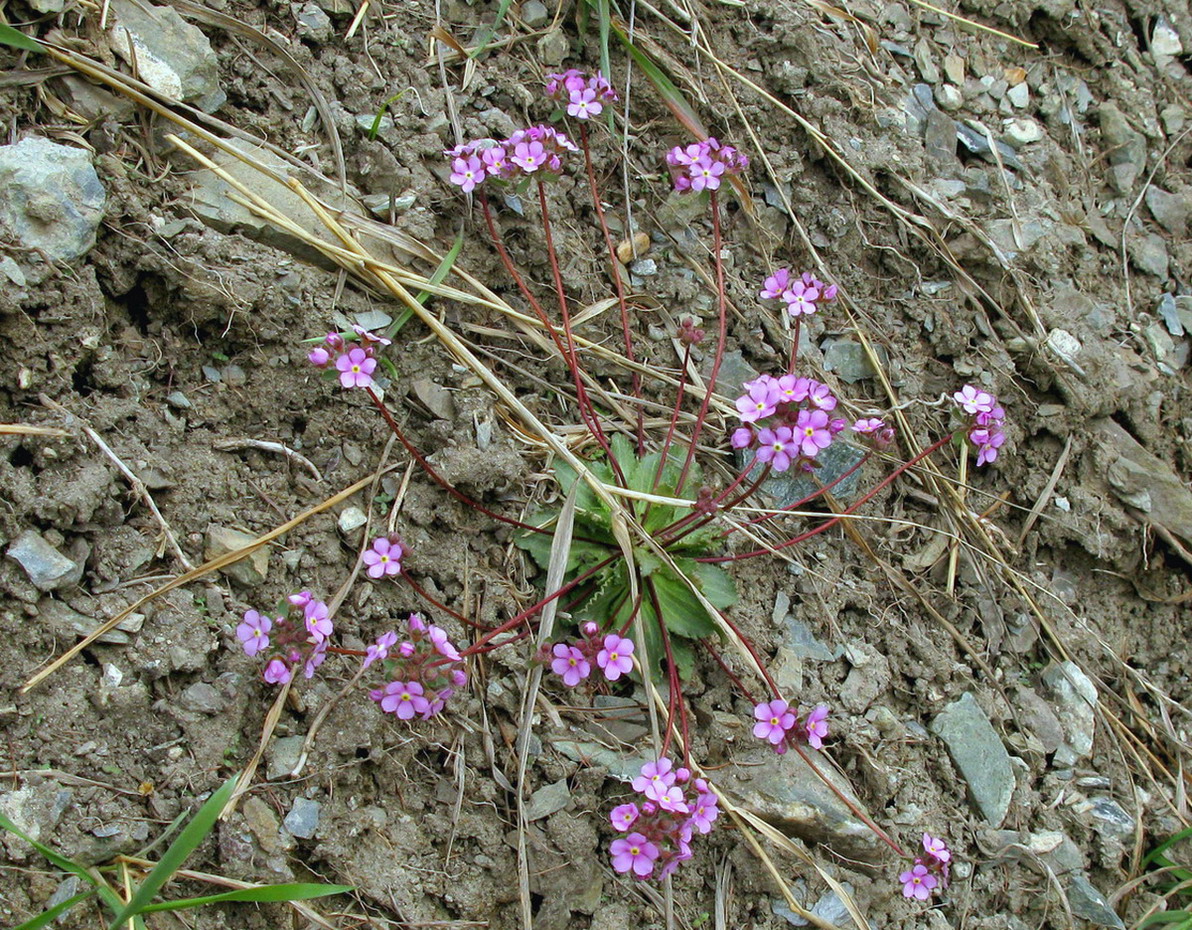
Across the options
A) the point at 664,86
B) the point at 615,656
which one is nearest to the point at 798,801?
the point at 615,656

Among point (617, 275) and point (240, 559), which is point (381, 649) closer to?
point (240, 559)

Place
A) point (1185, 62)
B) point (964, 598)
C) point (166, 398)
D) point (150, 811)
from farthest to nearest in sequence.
A: point (1185, 62), point (964, 598), point (166, 398), point (150, 811)

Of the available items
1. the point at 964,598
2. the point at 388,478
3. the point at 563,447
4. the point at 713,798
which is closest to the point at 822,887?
the point at 713,798

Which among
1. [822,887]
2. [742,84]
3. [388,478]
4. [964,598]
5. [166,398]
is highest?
[742,84]

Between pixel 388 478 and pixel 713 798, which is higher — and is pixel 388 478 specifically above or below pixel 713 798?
above

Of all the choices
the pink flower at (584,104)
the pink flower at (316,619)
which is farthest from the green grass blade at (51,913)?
the pink flower at (584,104)

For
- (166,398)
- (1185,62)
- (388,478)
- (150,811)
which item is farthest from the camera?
(1185,62)

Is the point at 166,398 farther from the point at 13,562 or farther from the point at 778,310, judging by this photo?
the point at 778,310

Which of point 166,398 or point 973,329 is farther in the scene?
point 973,329
